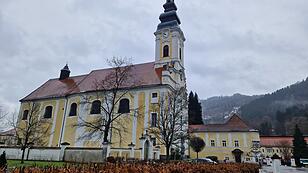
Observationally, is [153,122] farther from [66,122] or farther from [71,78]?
[71,78]

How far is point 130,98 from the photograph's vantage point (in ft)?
96.7

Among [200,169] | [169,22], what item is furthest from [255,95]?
[200,169]

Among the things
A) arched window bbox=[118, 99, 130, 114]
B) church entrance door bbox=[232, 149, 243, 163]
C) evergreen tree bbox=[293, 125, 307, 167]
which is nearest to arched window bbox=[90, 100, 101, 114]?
arched window bbox=[118, 99, 130, 114]

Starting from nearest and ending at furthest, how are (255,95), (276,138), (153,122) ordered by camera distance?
(153,122) < (276,138) < (255,95)

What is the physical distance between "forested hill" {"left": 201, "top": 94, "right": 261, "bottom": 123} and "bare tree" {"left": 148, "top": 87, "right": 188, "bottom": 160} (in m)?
78.4

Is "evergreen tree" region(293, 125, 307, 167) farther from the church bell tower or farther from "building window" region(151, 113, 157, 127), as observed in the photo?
"building window" region(151, 113, 157, 127)

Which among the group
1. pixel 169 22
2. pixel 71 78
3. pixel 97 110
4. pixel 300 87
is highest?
pixel 300 87

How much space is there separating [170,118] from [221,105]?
10058cm

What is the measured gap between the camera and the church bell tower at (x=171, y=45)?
33.0 m

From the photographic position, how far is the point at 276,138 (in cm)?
6831

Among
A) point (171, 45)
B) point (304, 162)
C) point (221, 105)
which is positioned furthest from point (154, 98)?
point (221, 105)

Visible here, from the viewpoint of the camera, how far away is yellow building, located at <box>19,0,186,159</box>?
27.5 meters

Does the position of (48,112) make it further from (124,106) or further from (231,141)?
(231,141)

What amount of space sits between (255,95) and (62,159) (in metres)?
120
